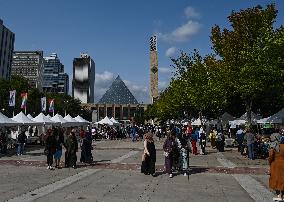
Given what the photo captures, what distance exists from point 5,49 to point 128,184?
6464 inches

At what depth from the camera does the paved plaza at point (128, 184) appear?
38.2 ft

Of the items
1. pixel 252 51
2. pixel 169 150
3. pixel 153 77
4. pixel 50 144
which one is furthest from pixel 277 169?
pixel 153 77

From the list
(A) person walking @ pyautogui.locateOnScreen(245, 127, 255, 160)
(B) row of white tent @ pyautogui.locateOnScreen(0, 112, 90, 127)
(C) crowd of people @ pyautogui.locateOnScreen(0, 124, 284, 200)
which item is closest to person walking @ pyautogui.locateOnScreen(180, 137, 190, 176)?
(C) crowd of people @ pyautogui.locateOnScreen(0, 124, 284, 200)

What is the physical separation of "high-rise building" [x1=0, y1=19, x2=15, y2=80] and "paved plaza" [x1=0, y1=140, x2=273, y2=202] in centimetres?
15197

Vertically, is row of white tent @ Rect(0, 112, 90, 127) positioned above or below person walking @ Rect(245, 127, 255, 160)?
above

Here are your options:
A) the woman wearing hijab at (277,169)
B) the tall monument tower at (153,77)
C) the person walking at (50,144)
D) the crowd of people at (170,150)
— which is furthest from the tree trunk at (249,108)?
the tall monument tower at (153,77)

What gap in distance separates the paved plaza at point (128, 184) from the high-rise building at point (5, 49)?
499ft

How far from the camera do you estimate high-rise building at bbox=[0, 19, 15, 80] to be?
163 metres

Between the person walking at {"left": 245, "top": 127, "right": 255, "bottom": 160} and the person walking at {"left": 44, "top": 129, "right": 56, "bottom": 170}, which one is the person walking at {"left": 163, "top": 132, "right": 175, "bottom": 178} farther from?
the person walking at {"left": 245, "top": 127, "right": 255, "bottom": 160}

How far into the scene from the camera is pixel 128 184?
1407 cm

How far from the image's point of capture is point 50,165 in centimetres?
1886

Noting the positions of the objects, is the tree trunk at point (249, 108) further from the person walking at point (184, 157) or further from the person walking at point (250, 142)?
the person walking at point (184, 157)

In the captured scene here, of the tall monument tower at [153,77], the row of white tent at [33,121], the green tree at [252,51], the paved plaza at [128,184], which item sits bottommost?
the paved plaza at [128,184]

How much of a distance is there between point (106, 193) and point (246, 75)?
70.9 feet
